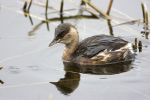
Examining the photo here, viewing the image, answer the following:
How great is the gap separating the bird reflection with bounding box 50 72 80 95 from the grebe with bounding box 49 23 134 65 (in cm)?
68

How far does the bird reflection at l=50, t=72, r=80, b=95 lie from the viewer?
969 cm

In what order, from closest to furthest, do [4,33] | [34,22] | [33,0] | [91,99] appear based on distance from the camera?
[91,99], [4,33], [34,22], [33,0]

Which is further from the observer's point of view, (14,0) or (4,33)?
(14,0)

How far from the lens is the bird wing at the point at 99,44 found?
11084 mm

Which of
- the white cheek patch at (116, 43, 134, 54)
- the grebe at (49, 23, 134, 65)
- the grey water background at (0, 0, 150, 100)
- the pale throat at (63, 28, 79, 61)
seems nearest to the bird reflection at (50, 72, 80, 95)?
the grey water background at (0, 0, 150, 100)

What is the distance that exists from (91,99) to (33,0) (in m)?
5.27

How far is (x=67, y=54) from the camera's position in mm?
11312

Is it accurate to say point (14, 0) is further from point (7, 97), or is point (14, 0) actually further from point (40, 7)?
point (7, 97)

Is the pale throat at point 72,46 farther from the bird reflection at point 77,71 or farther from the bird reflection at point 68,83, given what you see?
the bird reflection at point 68,83

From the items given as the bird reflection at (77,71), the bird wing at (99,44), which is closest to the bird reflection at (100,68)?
the bird reflection at (77,71)

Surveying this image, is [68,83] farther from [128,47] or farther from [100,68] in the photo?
[128,47]

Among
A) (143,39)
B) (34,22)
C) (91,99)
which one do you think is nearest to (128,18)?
(143,39)

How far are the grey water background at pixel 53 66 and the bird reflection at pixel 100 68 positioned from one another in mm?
138

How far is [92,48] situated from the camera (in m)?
11.1
